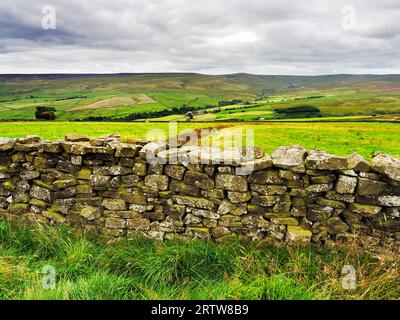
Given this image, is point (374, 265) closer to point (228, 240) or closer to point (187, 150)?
point (228, 240)

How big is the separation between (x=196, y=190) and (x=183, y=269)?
1593 mm

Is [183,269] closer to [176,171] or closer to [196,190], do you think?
[196,190]

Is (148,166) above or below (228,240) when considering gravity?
above

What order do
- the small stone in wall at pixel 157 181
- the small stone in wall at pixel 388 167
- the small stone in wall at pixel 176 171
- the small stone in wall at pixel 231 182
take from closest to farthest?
the small stone in wall at pixel 388 167
the small stone in wall at pixel 231 182
the small stone in wall at pixel 176 171
the small stone in wall at pixel 157 181

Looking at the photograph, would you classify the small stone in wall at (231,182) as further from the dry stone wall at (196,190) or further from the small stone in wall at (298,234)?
the small stone in wall at (298,234)

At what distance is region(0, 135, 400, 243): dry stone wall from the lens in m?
5.60

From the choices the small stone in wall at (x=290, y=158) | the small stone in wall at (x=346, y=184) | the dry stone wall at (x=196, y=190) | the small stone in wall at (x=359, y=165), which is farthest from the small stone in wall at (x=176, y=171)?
the small stone in wall at (x=359, y=165)

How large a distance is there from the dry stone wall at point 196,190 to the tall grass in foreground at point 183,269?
41 centimetres

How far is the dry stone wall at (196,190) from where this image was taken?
5.60 meters

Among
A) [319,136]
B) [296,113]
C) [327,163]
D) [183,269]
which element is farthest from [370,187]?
[296,113]

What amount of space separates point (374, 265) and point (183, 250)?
319 cm

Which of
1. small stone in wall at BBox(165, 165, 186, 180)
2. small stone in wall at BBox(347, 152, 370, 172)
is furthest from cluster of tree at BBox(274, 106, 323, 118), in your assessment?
small stone in wall at BBox(165, 165, 186, 180)
